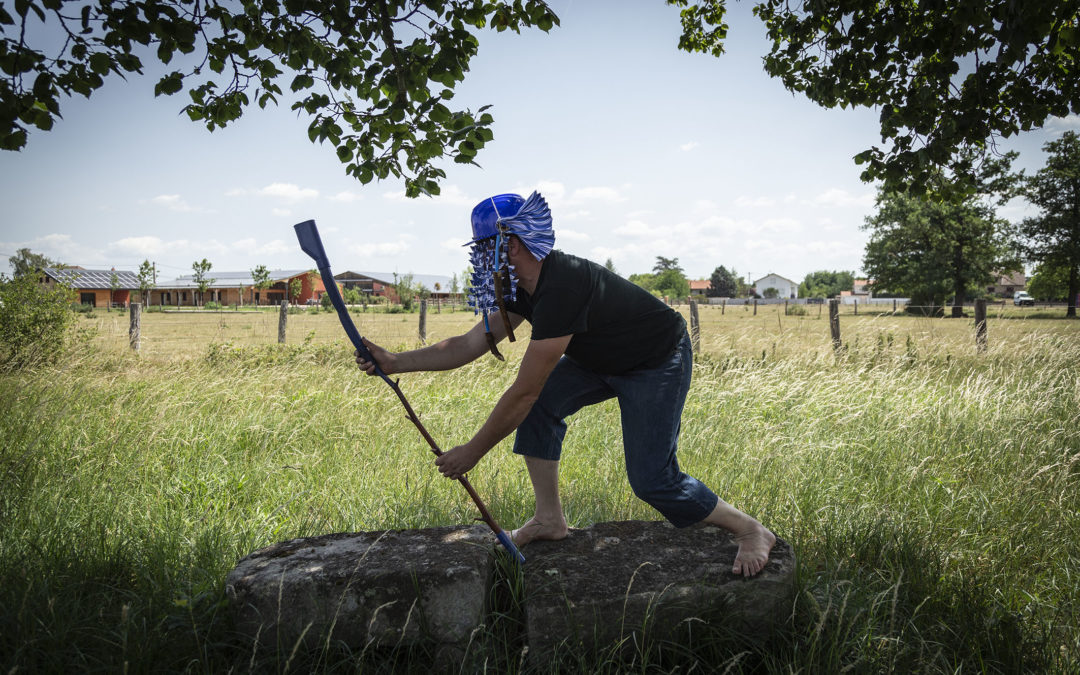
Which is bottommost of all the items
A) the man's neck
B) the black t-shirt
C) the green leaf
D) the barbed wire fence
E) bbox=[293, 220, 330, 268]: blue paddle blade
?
the barbed wire fence

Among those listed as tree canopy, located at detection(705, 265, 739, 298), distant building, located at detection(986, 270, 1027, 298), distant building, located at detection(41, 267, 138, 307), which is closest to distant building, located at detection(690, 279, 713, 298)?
tree canopy, located at detection(705, 265, 739, 298)

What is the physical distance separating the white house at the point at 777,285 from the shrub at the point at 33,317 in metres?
168

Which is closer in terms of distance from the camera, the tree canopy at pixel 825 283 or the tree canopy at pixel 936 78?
the tree canopy at pixel 936 78

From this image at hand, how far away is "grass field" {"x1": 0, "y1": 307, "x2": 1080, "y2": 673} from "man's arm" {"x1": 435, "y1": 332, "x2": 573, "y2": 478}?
2.57 feet

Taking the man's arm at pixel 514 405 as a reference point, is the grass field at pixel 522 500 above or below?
below

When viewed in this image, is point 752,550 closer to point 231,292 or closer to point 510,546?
point 510,546

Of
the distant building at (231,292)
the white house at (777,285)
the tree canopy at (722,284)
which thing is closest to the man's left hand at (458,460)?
the distant building at (231,292)

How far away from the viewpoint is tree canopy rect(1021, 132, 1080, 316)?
126 feet

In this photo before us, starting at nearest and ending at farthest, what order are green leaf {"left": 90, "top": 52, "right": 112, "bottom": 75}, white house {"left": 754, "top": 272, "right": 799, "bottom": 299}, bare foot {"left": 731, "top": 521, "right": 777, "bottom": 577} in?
bare foot {"left": 731, "top": 521, "right": 777, "bottom": 577} < green leaf {"left": 90, "top": 52, "right": 112, "bottom": 75} < white house {"left": 754, "top": 272, "right": 799, "bottom": 299}

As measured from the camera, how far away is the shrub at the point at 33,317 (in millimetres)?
8945

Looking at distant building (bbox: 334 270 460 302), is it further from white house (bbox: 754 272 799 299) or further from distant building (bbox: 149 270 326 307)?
white house (bbox: 754 272 799 299)

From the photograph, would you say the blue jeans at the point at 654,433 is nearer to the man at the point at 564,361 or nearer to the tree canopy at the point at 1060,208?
the man at the point at 564,361

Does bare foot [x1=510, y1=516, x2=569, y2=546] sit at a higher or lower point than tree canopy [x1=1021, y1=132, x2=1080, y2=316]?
lower

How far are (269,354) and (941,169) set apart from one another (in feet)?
32.0
